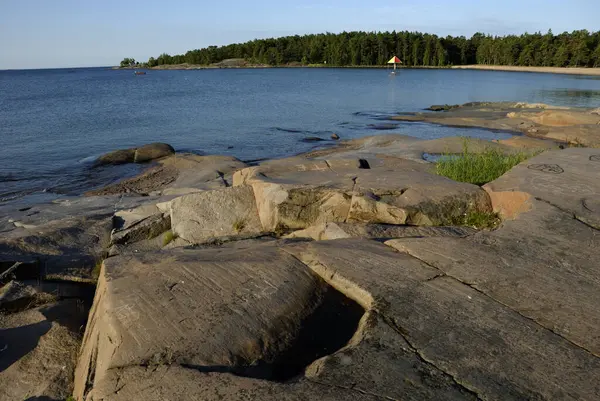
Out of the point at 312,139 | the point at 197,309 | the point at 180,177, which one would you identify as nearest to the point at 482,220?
the point at 197,309

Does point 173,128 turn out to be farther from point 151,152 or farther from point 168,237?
point 168,237

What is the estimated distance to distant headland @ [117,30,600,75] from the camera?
9606cm

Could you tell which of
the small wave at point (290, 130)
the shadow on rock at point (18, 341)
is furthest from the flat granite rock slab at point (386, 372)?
the small wave at point (290, 130)

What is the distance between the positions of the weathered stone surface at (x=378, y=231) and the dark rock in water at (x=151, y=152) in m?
13.9

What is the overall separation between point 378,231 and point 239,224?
99.9 inches

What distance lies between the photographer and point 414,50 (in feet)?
398

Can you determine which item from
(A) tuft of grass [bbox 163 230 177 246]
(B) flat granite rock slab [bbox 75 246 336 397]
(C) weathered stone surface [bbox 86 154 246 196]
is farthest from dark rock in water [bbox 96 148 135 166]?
(B) flat granite rock slab [bbox 75 246 336 397]

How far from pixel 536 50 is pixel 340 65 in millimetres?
48983

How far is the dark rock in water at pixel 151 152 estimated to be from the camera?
18.2m

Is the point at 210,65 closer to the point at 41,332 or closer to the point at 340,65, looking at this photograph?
the point at 340,65

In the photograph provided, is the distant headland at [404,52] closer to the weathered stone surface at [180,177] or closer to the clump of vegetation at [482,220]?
the weathered stone surface at [180,177]

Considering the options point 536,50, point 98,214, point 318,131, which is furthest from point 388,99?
point 536,50

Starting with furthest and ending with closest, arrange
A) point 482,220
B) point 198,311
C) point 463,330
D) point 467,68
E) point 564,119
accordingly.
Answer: point 467,68 < point 564,119 < point 482,220 < point 198,311 < point 463,330

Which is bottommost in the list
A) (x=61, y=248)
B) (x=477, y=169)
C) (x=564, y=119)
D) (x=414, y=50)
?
(x=564, y=119)
